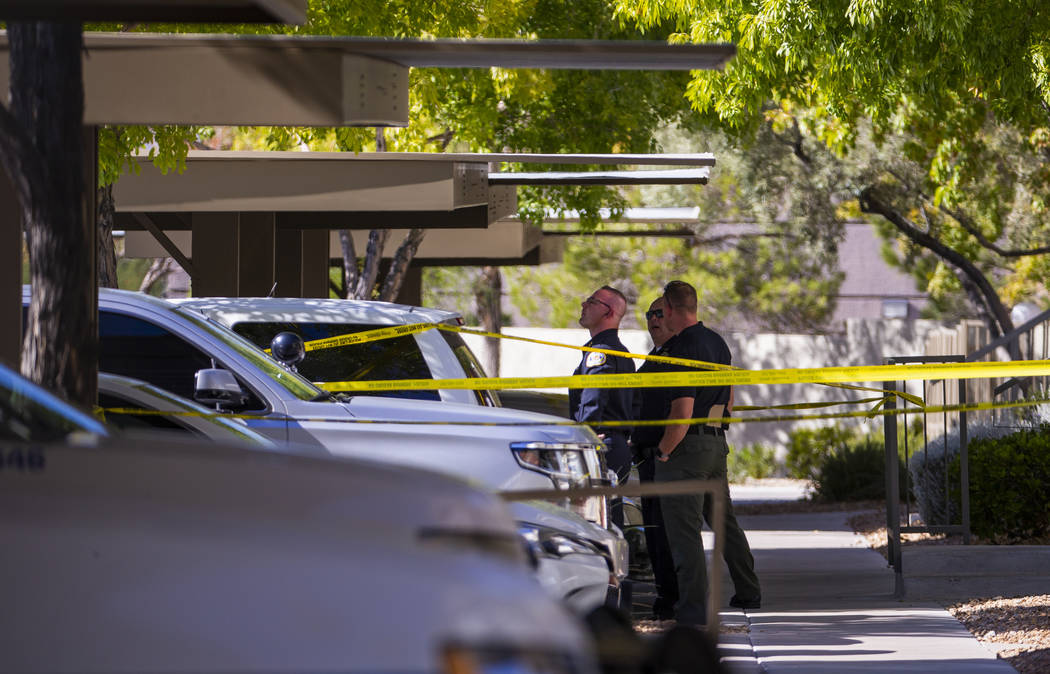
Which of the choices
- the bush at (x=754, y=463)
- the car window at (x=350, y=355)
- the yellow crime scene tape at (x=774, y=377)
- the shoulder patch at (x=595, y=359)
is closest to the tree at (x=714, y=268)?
the bush at (x=754, y=463)

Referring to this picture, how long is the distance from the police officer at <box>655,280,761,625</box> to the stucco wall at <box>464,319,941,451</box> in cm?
1430

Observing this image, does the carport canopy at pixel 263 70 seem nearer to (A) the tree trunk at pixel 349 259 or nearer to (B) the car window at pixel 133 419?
(B) the car window at pixel 133 419

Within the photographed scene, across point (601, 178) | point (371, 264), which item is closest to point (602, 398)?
point (601, 178)

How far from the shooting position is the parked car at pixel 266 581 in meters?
2.27

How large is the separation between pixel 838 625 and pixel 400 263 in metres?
11.8

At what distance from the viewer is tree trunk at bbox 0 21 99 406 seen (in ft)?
15.2

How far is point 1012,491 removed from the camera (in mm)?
10898

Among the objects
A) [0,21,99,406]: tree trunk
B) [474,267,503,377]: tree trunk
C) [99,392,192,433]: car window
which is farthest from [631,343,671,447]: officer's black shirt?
[474,267,503,377]: tree trunk

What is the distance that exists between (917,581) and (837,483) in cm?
735

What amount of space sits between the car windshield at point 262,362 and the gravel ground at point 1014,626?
3.86m

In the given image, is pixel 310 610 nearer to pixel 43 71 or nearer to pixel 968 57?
pixel 43 71

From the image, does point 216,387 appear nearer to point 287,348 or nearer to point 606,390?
point 287,348

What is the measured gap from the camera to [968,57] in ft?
38.0

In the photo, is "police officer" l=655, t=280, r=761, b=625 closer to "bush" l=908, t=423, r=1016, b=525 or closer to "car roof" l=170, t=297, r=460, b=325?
"car roof" l=170, t=297, r=460, b=325
